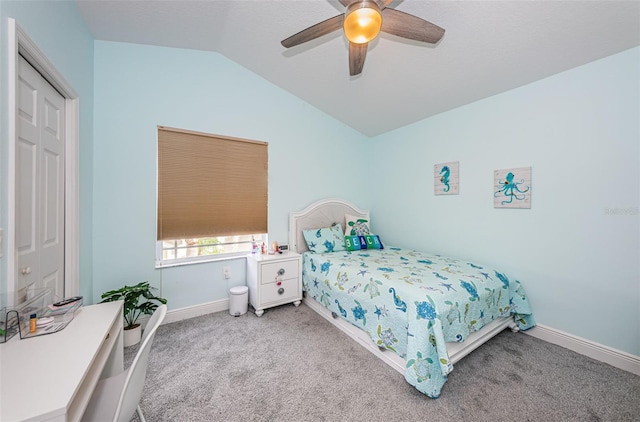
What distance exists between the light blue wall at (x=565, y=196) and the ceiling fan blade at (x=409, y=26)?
1528 millimetres

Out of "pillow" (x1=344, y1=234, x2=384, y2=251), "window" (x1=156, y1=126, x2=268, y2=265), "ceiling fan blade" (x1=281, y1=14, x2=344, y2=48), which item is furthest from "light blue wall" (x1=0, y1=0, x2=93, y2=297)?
"pillow" (x1=344, y1=234, x2=384, y2=251)

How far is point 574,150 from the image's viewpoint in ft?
6.86

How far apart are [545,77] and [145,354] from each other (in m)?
3.53

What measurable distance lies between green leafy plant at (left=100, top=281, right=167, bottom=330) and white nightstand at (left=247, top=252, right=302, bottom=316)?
34.7 inches

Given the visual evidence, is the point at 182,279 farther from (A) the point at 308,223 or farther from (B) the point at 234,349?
(A) the point at 308,223

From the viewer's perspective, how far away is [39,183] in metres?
1.48

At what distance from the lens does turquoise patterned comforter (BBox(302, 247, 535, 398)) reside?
161 centimetres

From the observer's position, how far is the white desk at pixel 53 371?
66cm

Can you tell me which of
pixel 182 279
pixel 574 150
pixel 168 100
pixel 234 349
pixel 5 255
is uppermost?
pixel 168 100

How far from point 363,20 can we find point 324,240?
2.37 meters

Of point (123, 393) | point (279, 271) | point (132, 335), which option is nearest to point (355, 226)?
point (279, 271)

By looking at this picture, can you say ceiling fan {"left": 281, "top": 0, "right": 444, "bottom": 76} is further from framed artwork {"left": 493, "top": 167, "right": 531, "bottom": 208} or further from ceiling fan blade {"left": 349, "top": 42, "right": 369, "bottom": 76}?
framed artwork {"left": 493, "top": 167, "right": 531, "bottom": 208}

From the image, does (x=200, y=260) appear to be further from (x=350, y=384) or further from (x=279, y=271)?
(x=350, y=384)

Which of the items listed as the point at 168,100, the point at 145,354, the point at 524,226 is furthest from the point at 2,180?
the point at 524,226
